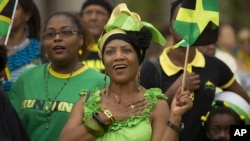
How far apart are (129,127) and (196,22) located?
3.85ft

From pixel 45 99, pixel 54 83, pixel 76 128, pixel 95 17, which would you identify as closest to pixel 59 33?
pixel 54 83

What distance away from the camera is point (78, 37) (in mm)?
11242

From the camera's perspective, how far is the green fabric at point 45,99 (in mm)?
10797

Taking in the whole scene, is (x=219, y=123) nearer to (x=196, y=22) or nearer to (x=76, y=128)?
(x=196, y=22)

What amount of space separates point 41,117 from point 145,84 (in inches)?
39.5

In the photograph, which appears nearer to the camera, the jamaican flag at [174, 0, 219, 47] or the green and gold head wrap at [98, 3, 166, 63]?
the green and gold head wrap at [98, 3, 166, 63]

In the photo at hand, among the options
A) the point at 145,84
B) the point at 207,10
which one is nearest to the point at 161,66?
the point at 145,84

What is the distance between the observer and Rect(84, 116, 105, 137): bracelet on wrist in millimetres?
9727

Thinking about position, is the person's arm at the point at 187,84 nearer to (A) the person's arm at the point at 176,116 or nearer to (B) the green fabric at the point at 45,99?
(B) the green fabric at the point at 45,99

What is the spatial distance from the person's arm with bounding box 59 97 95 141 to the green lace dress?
5cm

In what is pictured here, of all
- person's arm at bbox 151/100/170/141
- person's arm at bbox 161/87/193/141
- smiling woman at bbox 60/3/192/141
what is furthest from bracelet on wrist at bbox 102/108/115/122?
person's arm at bbox 161/87/193/141

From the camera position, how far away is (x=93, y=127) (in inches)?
383

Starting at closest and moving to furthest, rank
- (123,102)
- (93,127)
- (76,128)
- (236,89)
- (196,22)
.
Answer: (93,127)
(76,128)
(123,102)
(196,22)
(236,89)

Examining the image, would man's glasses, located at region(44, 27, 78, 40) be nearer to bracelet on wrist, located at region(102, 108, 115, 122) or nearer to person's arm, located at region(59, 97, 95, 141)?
person's arm, located at region(59, 97, 95, 141)
